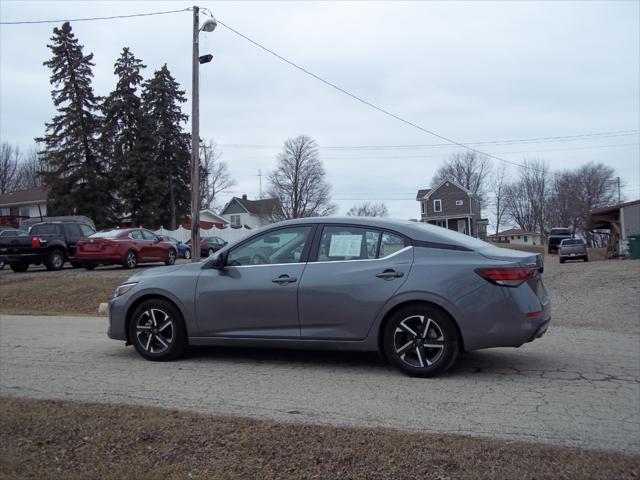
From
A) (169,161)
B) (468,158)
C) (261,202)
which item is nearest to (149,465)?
(169,161)

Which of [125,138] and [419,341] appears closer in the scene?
[419,341]

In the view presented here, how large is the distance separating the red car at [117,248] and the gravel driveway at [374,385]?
10293mm

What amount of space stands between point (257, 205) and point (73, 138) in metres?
40.5

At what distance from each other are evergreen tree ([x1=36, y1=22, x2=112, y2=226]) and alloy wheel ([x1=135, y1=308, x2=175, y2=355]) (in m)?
36.1

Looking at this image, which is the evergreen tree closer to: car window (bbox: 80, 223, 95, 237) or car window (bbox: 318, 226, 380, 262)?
car window (bbox: 80, 223, 95, 237)

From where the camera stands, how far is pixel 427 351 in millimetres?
5461

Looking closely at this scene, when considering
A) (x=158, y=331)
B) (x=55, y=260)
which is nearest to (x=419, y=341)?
(x=158, y=331)

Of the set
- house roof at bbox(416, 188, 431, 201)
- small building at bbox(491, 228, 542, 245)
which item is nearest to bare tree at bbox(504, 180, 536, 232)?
small building at bbox(491, 228, 542, 245)

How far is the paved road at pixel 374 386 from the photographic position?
430 cm

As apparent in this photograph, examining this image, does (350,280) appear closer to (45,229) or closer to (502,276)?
(502,276)

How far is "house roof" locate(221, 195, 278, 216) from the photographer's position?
7419 cm

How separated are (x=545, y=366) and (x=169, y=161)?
40070 mm

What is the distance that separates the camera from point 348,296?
5.64m

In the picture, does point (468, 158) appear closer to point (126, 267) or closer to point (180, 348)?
point (126, 267)
